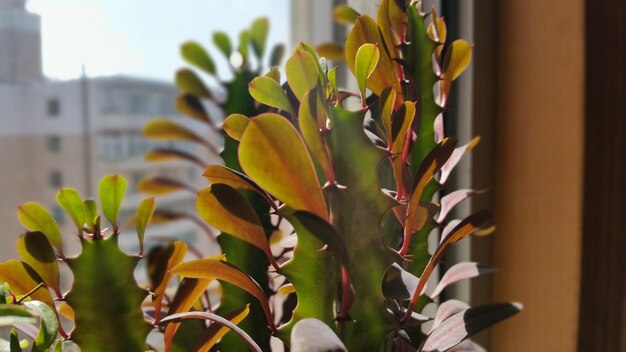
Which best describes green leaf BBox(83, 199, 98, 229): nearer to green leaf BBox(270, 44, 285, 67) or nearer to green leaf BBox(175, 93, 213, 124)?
green leaf BBox(175, 93, 213, 124)

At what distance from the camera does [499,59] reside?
778mm

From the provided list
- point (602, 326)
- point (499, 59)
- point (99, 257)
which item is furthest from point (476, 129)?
point (99, 257)

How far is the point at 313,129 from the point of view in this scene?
0.96 feet

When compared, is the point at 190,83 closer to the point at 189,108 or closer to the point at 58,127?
the point at 189,108

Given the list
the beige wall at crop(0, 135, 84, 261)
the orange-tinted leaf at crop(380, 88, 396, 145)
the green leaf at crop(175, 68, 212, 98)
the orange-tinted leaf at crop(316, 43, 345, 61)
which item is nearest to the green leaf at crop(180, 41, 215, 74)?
the green leaf at crop(175, 68, 212, 98)

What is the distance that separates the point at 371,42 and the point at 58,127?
49 centimetres

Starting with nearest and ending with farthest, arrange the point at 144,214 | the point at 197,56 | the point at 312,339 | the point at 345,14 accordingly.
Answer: the point at 312,339 → the point at 144,214 → the point at 345,14 → the point at 197,56

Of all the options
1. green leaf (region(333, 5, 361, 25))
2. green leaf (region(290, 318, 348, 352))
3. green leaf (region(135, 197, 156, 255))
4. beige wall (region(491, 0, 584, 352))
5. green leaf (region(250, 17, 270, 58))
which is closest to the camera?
green leaf (region(290, 318, 348, 352))

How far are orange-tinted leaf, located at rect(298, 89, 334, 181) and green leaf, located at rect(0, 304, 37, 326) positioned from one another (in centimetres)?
16

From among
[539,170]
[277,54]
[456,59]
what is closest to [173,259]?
[456,59]

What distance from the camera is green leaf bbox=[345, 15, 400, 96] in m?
0.37

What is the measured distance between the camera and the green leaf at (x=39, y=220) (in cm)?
33

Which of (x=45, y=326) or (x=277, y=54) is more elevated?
(x=277, y=54)

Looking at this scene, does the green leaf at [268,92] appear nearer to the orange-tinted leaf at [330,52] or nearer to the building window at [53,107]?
the orange-tinted leaf at [330,52]
